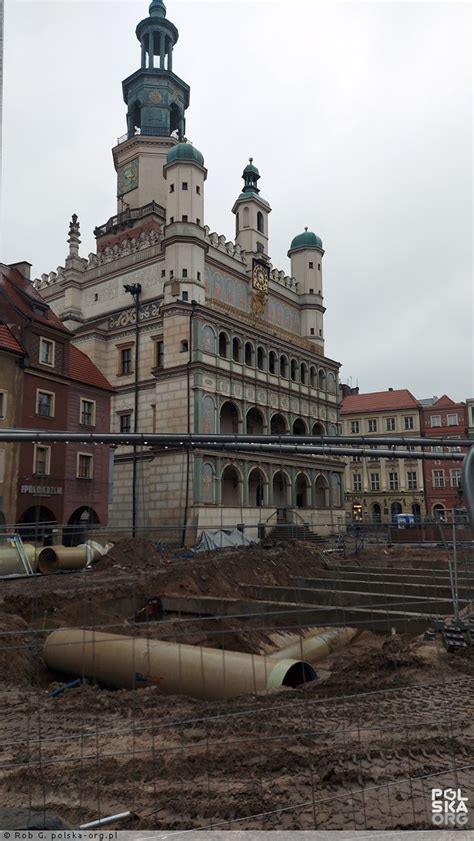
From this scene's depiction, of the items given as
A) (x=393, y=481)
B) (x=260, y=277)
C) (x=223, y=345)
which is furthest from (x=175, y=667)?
(x=393, y=481)

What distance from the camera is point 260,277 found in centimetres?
4591

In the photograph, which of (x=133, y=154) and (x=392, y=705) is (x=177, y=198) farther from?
(x=392, y=705)

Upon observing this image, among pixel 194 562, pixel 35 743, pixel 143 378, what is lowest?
pixel 35 743

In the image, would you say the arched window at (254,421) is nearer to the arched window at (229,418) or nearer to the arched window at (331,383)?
the arched window at (229,418)

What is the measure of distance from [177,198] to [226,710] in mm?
37375

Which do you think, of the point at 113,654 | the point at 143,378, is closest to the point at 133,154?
the point at 143,378

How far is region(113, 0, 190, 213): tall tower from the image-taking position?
47.9 m

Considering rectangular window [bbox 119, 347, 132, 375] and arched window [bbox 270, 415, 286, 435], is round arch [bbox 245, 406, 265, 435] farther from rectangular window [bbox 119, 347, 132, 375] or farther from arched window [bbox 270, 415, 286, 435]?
rectangular window [bbox 119, 347, 132, 375]

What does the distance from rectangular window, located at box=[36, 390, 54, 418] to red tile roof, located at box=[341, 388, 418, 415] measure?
49346mm

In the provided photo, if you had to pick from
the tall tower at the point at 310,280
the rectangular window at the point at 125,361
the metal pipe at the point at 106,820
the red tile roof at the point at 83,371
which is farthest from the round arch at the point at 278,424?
the metal pipe at the point at 106,820

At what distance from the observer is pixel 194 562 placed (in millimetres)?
14695

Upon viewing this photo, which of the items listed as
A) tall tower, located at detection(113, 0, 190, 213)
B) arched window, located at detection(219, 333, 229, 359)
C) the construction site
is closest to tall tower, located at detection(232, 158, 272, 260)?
tall tower, located at detection(113, 0, 190, 213)

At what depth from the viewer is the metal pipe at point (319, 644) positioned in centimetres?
988

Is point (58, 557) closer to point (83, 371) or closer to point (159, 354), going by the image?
point (83, 371)
